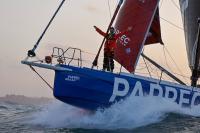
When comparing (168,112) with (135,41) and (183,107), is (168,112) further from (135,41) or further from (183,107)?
(135,41)

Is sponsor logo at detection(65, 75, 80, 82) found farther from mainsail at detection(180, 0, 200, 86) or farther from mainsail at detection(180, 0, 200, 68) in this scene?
mainsail at detection(180, 0, 200, 68)

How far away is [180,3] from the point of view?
2252cm

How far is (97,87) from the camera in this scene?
1508 centimetres

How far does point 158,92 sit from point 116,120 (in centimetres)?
249

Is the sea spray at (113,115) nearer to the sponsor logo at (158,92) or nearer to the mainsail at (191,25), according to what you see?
the sponsor logo at (158,92)

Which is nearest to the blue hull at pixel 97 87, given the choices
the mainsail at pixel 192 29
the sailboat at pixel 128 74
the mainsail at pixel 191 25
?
the sailboat at pixel 128 74

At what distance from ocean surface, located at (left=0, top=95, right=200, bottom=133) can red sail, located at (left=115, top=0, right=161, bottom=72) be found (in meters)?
1.92

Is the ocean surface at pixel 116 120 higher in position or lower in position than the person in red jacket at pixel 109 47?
lower

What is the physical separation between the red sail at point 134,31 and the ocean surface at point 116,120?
1924mm

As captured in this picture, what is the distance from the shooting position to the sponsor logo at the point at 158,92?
50.9 ft

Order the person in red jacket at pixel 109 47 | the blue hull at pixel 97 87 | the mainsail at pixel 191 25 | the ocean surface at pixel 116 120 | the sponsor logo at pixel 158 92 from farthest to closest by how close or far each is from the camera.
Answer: the mainsail at pixel 191 25 → the person in red jacket at pixel 109 47 → the sponsor logo at pixel 158 92 → the blue hull at pixel 97 87 → the ocean surface at pixel 116 120

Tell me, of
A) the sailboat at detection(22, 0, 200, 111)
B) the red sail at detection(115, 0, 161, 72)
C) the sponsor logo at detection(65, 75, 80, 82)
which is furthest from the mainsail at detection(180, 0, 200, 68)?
the sponsor logo at detection(65, 75, 80, 82)

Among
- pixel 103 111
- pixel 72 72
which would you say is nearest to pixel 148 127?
pixel 103 111

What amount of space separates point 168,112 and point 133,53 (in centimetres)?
262
